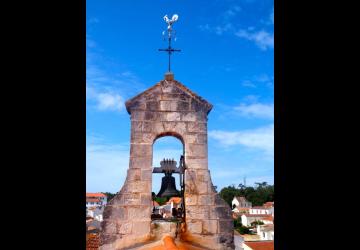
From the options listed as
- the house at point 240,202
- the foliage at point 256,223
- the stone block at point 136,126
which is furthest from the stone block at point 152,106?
the house at point 240,202

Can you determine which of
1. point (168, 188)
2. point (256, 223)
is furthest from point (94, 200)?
point (168, 188)

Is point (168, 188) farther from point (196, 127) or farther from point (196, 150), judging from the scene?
point (196, 127)

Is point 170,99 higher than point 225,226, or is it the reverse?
point 170,99

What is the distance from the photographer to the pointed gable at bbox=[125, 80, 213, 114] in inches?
180

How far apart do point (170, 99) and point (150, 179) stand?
1.04m

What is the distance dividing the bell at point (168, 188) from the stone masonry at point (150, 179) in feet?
2.39

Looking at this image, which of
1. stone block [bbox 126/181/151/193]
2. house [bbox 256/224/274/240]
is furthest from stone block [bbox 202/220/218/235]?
house [bbox 256/224/274/240]

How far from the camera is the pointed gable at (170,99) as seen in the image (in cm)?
458

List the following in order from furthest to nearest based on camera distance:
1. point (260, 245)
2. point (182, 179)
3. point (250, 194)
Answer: point (250, 194), point (260, 245), point (182, 179)

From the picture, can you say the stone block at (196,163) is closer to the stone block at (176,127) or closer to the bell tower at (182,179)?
A: the bell tower at (182,179)

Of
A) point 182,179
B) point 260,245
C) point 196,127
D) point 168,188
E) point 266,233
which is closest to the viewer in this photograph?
point 196,127

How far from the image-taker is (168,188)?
5133mm
